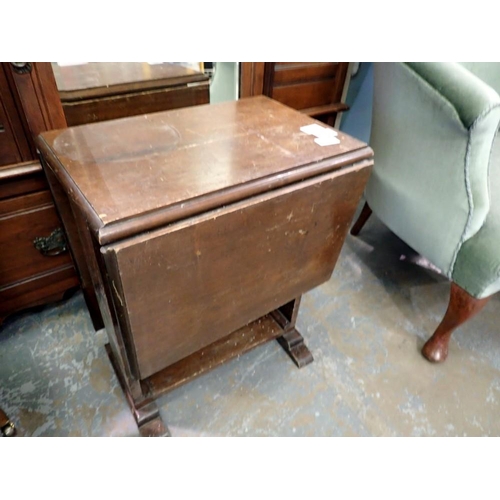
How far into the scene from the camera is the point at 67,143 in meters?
0.74

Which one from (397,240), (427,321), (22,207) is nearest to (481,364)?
(427,321)

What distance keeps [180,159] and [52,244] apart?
609 mm

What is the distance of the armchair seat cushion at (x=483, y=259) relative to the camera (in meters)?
0.95

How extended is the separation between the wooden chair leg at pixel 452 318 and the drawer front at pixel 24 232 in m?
1.19

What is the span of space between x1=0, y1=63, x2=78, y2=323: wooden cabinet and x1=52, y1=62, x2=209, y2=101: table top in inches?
4.8

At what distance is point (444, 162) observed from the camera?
38.5 inches

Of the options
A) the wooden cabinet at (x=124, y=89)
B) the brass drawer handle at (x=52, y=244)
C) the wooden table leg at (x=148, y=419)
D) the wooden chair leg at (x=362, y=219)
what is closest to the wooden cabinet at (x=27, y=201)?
the brass drawer handle at (x=52, y=244)

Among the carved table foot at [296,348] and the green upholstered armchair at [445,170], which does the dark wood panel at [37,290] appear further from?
the green upholstered armchair at [445,170]

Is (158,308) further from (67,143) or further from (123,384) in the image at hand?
(123,384)

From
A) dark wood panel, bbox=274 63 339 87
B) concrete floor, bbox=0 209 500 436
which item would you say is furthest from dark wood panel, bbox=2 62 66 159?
dark wood panel, bbox=274 63 339 87

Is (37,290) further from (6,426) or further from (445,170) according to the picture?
(445,170)

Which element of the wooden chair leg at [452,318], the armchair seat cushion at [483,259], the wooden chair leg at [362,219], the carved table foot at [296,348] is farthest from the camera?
the wooden chair leg at [362,219]

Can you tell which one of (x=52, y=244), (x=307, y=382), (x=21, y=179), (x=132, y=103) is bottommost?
(x=307, y=382)

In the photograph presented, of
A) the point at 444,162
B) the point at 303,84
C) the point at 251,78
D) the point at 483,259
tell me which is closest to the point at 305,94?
the point at 303,84
